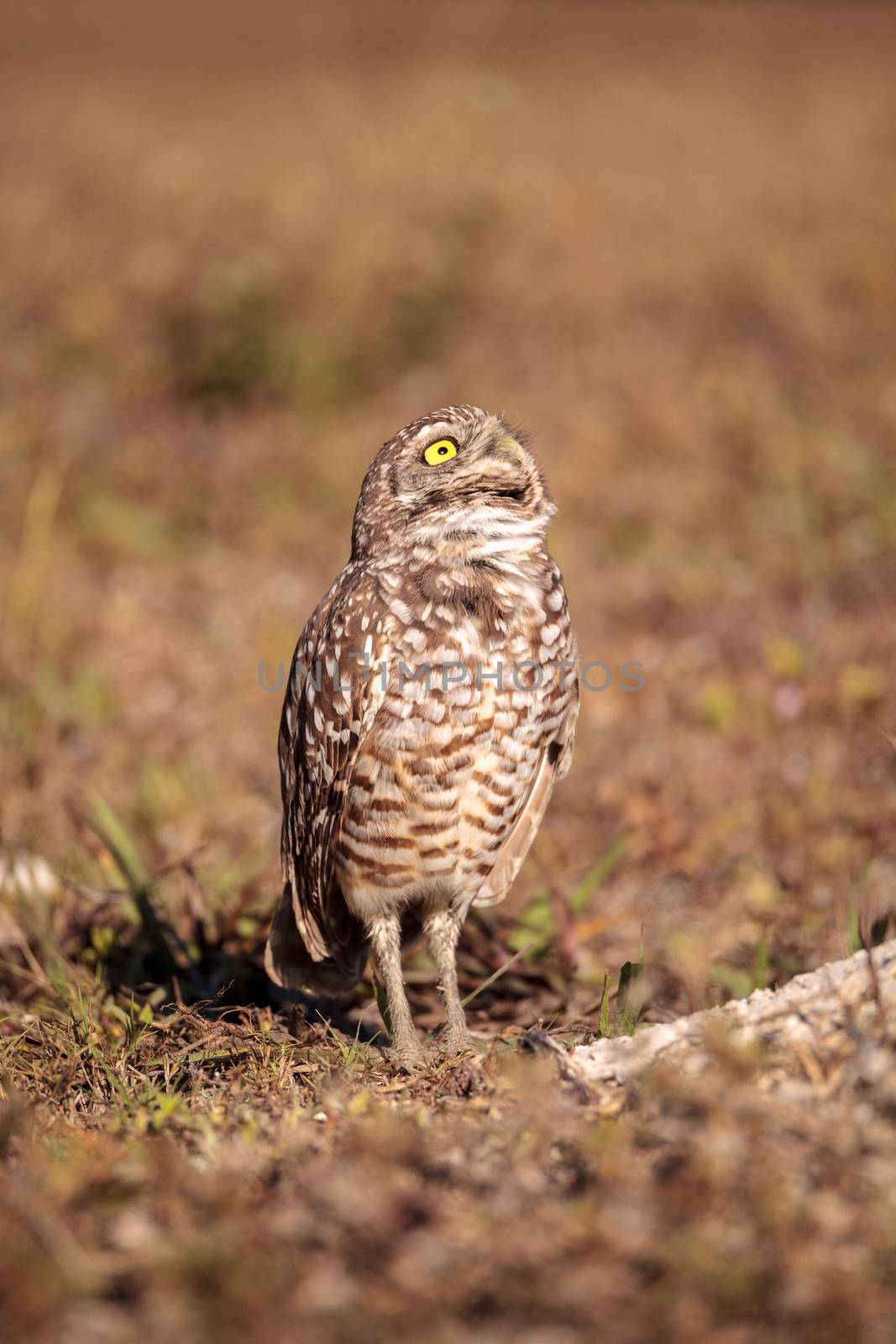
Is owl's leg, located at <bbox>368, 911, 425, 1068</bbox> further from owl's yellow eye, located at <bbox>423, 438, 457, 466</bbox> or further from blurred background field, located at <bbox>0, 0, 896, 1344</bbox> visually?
owl's yellow eye, located at <bbox>423, 438, 457, 466</bbox>

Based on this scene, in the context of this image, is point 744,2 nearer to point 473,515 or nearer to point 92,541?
point 92,541

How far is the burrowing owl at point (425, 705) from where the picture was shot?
2.84 m

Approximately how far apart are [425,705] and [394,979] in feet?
2.44

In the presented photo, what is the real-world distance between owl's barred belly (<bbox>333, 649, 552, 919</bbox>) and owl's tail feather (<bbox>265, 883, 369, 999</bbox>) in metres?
0.24

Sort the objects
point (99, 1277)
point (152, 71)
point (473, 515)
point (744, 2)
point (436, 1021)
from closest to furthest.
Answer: point (99, 1277) < point (473, 515) < point (436, 1021) < point (152, 71) < point (744, 2)

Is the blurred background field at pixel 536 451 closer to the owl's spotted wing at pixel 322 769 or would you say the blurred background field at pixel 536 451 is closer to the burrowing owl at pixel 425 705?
the owl's spotted wing at pixel 322 769

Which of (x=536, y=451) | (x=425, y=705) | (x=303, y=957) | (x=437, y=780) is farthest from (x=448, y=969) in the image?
(x=536, y=451)

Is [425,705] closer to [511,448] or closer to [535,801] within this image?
[535,801]

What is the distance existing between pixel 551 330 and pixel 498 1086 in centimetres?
715

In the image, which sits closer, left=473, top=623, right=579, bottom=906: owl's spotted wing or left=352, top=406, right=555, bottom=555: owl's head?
left=352, top=406, right=555, bottom=555: owl's head

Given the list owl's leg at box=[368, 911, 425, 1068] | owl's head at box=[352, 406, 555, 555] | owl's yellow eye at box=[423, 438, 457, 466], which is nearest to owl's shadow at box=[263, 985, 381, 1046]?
owl's leg at box=[368, 911, 425, 1068]

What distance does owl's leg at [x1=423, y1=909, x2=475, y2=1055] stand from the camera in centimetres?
292

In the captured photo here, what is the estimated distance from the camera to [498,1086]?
2318 mm

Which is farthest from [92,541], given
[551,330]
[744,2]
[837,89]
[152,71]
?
[744,2]
